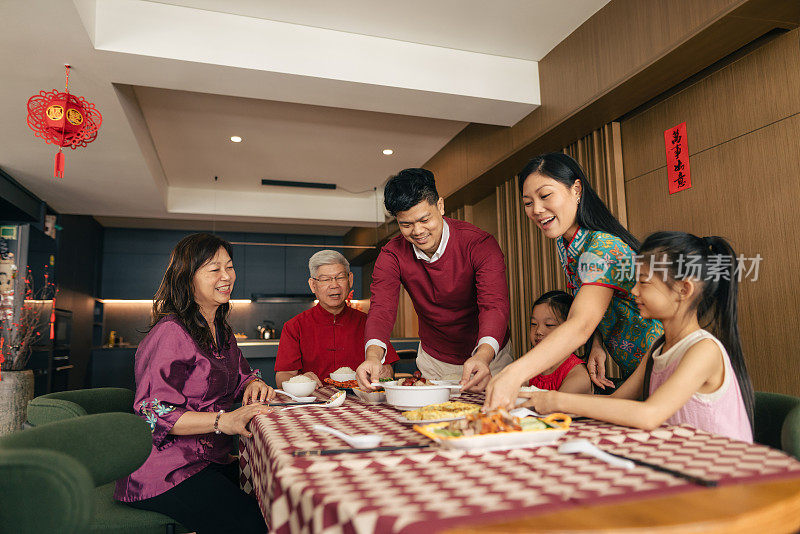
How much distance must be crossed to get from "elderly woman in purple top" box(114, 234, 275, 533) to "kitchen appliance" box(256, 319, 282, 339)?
19.9 ft

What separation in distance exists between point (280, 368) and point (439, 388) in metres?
1.50

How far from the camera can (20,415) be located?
368 cm

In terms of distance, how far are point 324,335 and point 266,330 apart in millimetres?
5358

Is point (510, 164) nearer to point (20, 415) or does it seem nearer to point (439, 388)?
point (439, 388)

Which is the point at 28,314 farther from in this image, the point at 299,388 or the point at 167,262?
the point at 299,388

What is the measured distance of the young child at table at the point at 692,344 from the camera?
110 centimetres

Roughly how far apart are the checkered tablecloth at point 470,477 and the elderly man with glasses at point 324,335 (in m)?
1.68

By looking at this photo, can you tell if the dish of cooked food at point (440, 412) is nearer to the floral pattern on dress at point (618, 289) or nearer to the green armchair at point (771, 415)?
the floral pattern on dress at point (618, 289)

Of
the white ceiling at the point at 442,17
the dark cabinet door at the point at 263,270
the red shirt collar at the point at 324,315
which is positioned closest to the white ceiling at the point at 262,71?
the white ceiling at the point at 442,17

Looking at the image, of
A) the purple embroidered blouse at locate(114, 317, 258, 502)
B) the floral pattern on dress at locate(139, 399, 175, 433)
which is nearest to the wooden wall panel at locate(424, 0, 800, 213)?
the purple embroidered blouse at locate(114, 317, 258, 502)

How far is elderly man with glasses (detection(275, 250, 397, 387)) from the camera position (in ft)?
8.84

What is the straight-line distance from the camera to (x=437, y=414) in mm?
1138

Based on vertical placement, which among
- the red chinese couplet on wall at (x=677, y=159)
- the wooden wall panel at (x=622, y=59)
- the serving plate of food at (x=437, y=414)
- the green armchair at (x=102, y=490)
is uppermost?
the wooden wall panel at (x=622, y=59)

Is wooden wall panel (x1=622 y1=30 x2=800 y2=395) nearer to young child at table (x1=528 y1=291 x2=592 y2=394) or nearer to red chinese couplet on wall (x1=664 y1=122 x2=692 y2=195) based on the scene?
red chinese couplet on wall (x1=664 y1=122 x2=692 y2=195)
